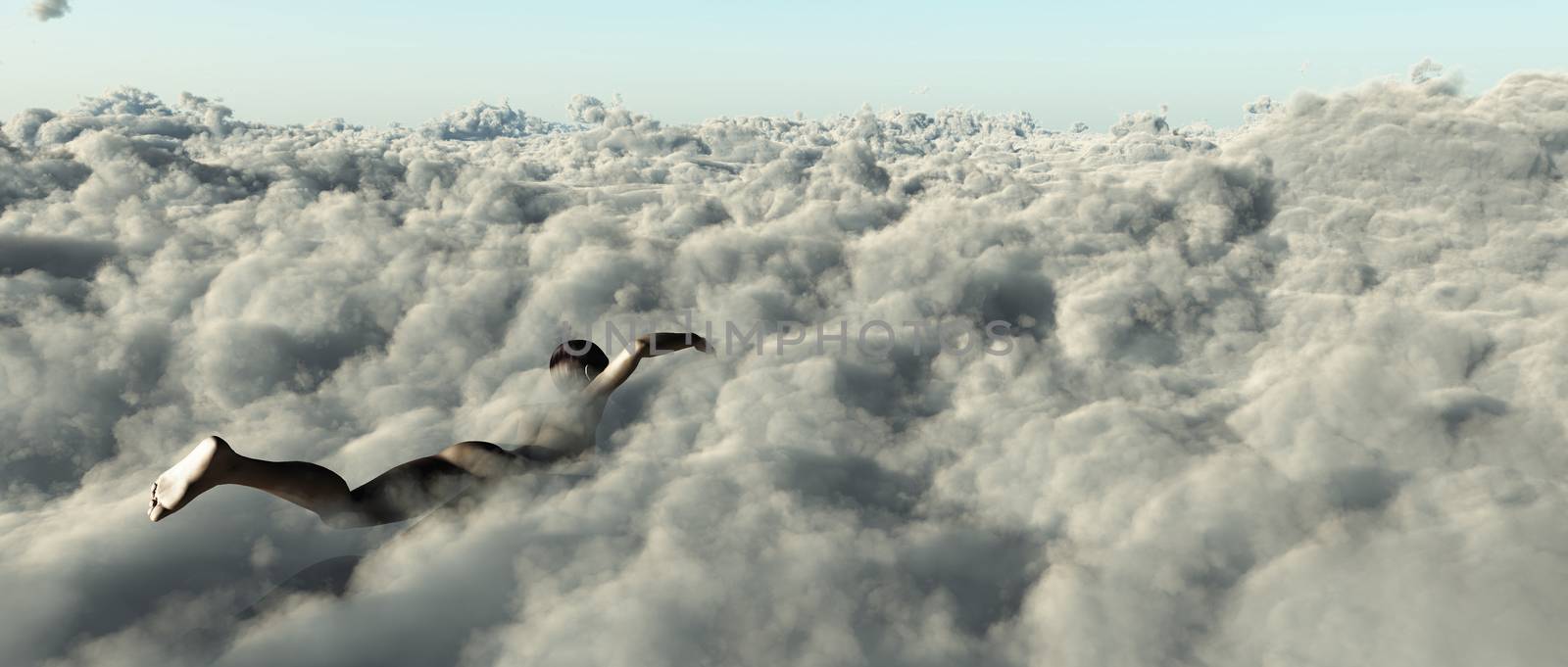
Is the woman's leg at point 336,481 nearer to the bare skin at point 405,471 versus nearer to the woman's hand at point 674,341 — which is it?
the bare skin at point 405,471

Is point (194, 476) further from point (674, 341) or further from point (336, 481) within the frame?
point (674, 341)

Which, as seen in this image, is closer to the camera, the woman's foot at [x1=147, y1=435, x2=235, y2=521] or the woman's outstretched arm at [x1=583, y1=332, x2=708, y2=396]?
the woman's foot at [x1=147, y1=435, x2=235, y2=521]

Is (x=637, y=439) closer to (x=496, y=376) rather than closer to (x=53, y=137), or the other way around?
(x=496, y=376)

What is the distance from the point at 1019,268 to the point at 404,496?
12224 millimetres

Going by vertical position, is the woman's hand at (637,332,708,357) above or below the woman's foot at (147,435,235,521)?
below

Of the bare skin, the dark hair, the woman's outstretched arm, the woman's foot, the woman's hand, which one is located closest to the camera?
the woman's foot

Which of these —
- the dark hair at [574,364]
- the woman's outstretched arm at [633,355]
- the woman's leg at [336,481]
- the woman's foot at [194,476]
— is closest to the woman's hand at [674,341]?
the woman's outstretched arm at [633,355]

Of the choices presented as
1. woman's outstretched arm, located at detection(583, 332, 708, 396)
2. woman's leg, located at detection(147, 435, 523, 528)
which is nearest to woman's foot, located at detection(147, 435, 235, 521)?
woman's leg, located at detection(147, 435, 523, 528)

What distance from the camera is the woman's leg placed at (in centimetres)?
531

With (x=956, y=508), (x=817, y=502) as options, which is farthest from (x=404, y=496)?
(x=956, y=508)

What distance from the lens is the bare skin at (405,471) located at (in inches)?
210

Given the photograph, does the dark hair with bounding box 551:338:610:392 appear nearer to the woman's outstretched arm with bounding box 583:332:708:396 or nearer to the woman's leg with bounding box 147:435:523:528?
the woman's outstretched arm with bounding box 583:332:708:396

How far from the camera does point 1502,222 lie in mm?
14156

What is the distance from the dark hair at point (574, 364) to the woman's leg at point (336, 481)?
4.85 ft
